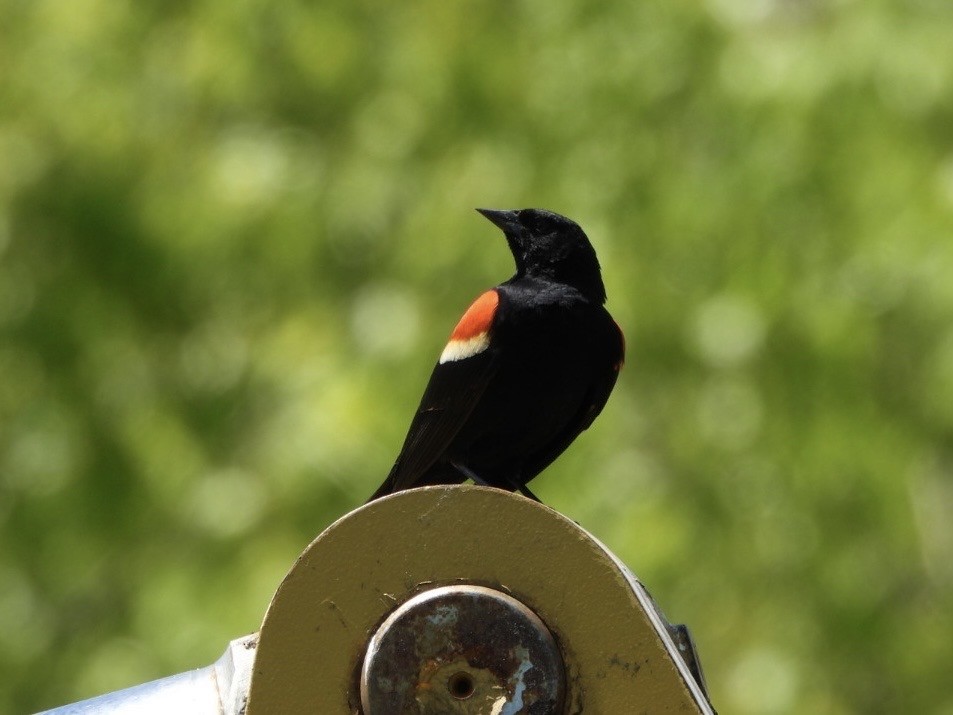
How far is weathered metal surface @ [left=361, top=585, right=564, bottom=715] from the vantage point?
1.72 meters

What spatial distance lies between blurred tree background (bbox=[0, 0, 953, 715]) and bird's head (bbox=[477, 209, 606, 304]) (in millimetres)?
1479

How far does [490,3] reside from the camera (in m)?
6.37

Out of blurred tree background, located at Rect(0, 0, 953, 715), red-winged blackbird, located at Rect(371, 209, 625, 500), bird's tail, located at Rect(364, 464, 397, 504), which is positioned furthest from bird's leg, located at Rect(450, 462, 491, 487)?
blurred tree background, located at Rect(0, 0, 953, 715)

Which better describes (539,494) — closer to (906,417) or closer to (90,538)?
(906,417)

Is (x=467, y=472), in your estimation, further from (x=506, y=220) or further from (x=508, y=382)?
(x=506, y=220)

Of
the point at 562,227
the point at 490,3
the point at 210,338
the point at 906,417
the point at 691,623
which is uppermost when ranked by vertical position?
the point at 490,3

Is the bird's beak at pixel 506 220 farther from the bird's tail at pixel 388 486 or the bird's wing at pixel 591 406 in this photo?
the bird's tail at pixel 388 486

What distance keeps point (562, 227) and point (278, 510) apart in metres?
2.24

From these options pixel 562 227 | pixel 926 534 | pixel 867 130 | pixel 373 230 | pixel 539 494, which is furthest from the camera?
pixel 926 534

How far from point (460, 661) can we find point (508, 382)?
1701mm

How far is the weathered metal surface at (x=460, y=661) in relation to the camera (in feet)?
5.65

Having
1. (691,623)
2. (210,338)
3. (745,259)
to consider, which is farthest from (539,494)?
(210,338)

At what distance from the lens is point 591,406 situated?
3.62m

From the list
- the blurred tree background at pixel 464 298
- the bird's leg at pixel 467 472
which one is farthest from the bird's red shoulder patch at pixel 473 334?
the blurred tree background at pixel 464 298
